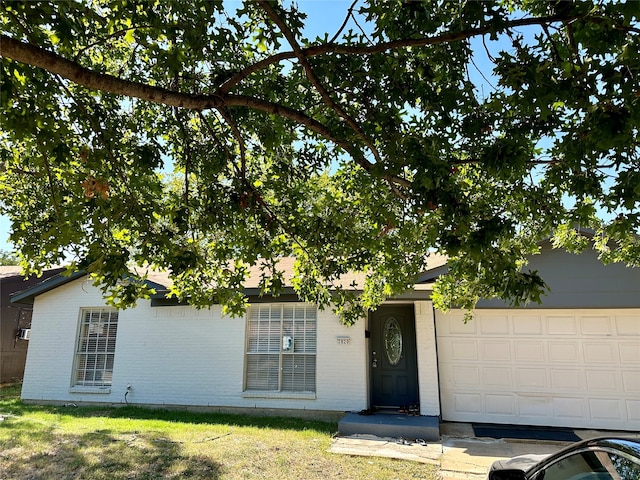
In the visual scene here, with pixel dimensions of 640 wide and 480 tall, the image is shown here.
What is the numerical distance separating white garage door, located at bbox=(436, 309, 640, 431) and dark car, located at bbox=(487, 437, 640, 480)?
22.3 feet

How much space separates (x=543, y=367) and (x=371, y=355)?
3.81 meters

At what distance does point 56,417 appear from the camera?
9.81 meters

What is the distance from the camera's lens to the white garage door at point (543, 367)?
920 cm

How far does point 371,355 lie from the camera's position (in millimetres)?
10930

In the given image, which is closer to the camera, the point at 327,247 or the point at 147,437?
the point at 327,247

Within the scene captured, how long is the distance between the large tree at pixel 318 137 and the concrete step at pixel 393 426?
9.46 ft

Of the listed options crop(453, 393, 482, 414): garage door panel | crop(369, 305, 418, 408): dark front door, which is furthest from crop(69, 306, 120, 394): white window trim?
crop(453, 393, 482, 414): garage door panel

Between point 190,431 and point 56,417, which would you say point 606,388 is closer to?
point 190,431

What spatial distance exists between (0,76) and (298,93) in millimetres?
3152

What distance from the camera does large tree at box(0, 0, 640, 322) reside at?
328 cm

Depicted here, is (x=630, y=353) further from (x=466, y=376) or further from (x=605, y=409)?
(x=466, y=376)

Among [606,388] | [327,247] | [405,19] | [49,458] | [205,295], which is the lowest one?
[49,458]

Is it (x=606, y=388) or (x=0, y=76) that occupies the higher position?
(x=0, y=76)

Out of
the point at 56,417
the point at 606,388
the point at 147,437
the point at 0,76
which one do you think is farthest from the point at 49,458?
the point at 606,388
